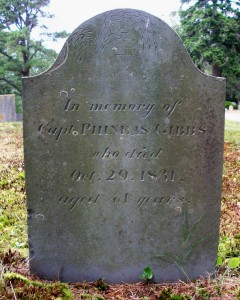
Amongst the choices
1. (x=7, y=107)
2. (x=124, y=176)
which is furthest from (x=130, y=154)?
(x=7, y=107)

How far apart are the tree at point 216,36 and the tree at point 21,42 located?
11.8 m

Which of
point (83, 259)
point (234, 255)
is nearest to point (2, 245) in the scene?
point (83, 259)

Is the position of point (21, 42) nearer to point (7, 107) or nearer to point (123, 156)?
point (7, 107)

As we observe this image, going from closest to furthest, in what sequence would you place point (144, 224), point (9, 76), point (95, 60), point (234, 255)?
1. point (95, 60)
2. point (144, 224)
3. point (234, 255)
4. point (9, 76)

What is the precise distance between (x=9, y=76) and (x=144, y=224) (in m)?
37.5

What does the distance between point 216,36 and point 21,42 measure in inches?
696

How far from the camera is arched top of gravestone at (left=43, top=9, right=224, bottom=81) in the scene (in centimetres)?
296

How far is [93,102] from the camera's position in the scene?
3029 millimetres

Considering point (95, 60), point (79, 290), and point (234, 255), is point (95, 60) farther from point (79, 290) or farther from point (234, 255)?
point (234, 255)

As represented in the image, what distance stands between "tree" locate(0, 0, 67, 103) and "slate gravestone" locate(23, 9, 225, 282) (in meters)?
30.9

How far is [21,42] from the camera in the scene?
34.0 meters

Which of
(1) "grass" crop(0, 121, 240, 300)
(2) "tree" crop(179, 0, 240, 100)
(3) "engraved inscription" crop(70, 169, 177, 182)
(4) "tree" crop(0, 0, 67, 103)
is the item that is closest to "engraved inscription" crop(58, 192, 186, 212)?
(3) "engraved inscription" crop(70, 169, 177, 182)

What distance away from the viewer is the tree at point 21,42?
32531 mm

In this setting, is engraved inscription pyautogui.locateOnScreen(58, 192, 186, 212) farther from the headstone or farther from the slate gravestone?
the headstone
